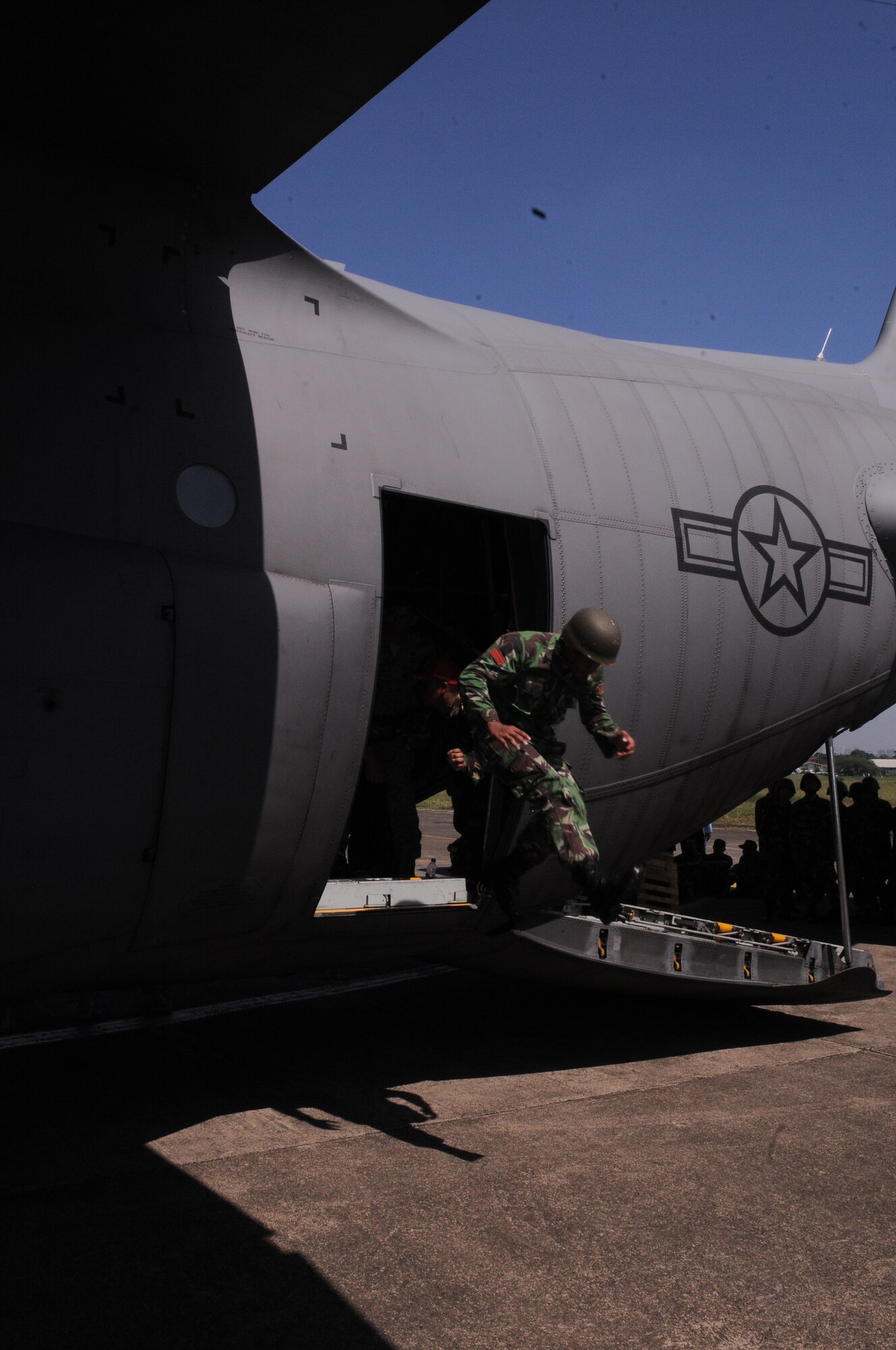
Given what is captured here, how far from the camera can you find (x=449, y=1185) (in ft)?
18.9

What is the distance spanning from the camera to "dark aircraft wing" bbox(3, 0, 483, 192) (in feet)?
13.7

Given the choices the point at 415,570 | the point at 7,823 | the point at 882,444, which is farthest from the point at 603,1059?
the point at 882,444

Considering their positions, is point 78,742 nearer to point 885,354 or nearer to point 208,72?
point 208,72

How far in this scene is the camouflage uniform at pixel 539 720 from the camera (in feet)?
18.5

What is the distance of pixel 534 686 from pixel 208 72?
10.5 feet

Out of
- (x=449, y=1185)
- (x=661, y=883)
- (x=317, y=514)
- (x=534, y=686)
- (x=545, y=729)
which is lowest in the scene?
(x=449, y=1185)

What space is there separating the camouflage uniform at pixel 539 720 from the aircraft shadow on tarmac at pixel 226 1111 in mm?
1994

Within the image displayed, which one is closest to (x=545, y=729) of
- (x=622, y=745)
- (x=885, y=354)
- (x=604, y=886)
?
(x=622, y=745)

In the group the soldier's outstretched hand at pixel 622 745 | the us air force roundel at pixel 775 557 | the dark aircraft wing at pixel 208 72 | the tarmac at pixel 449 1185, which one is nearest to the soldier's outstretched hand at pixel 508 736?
the soldier's outstretched hand at pixel 622 745

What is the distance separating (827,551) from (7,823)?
6.33 metres

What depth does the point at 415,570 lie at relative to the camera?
8.66 metres

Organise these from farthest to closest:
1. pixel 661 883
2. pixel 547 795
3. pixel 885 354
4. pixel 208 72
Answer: pixel 661 883, pixel 885 354, pixel 547 795, pixel 208 72

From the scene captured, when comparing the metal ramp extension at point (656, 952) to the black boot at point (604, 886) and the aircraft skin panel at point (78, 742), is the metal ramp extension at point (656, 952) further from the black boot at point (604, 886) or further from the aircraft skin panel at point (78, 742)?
the black boot at point (604, 886)

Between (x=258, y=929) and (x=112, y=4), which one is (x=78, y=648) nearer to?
(x=258, y=929)
